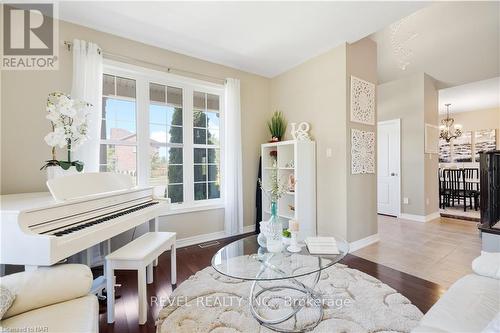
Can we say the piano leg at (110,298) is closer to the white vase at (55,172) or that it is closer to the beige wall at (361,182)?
the white vase at (55,172)

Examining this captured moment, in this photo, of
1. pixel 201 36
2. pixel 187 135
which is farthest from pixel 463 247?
pixel 201 36

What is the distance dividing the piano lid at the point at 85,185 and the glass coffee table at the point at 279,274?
1182 millimetres

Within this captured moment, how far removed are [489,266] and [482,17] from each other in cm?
328

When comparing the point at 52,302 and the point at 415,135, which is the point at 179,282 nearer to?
the point at 52,302

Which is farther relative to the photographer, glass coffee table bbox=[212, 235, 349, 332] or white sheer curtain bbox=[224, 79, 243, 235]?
white sheer curtain bbox=[224, 79, 243, 235]

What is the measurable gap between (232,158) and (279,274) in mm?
2260

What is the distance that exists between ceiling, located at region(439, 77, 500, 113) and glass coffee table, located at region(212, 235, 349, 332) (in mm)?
5778

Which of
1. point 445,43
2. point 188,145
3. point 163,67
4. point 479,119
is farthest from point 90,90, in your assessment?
point 479,119

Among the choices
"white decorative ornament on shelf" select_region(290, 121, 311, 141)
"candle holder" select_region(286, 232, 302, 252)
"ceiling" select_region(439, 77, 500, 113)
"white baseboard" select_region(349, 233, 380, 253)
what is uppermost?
"ceiling" select_region(439, 77, 500, 113)

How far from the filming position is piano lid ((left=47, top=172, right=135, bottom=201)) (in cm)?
168

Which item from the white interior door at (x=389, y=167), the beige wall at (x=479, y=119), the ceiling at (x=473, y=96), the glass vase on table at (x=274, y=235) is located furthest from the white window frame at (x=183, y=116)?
the beige wall at (x=479, y=119)

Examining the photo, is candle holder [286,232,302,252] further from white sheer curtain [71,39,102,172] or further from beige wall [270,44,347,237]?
white sheer curtain [71,39,102,172]

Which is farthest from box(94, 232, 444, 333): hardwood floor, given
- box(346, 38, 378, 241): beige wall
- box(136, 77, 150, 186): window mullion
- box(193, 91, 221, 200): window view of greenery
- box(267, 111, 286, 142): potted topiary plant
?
box(267, 111, 286, 142): potted topiary plant

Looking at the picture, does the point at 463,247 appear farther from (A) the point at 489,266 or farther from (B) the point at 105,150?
(B) the point at 105,150
